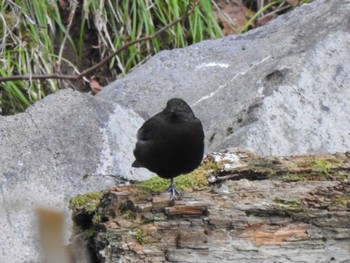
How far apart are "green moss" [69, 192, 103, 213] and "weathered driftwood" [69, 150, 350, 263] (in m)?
0.01

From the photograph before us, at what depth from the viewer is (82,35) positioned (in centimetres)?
545

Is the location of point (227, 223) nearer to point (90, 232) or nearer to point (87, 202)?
point (90, 232)

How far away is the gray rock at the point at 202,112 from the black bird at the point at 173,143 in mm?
571

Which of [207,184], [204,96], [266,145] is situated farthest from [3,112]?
[207,184]

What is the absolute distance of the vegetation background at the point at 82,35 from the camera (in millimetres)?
5086

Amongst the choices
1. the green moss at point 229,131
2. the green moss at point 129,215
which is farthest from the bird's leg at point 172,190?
the green moss at point 229,131

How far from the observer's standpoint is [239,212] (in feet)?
8.76

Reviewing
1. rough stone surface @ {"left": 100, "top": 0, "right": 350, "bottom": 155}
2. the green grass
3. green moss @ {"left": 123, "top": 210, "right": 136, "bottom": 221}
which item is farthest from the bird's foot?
the green grass

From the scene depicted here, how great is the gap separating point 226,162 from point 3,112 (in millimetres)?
2326

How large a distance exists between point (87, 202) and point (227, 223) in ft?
2.09

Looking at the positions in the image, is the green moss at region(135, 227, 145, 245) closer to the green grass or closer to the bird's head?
the bird's head

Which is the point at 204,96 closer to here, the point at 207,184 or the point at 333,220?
the point at 207,184

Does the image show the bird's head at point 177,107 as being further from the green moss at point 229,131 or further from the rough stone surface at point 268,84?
the green moss at point 229,131

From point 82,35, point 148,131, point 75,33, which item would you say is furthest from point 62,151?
point 75,33
